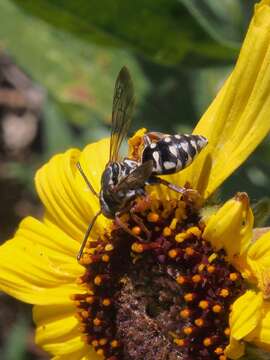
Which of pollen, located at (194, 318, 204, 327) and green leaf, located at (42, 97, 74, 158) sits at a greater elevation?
pollen, located at (194, 318, 204, 327)

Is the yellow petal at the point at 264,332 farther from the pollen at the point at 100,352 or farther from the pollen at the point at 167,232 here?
the pollen at the point at 100,352

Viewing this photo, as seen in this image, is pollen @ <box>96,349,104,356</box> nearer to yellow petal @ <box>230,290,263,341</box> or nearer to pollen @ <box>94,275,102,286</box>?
pollen @ <box>94,275,102,286</box>

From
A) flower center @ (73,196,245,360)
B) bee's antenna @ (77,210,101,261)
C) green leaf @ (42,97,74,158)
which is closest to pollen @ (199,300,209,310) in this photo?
flower center @ (73,196,245,360)

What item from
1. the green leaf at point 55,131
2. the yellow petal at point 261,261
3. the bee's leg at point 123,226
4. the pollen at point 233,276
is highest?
the yellow petal at point 261,261

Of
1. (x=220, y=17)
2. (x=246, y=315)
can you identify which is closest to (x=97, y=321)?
(x=246, y=315)

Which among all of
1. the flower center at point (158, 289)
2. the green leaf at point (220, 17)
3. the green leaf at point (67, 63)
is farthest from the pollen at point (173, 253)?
the green leaf at point (67, 63)

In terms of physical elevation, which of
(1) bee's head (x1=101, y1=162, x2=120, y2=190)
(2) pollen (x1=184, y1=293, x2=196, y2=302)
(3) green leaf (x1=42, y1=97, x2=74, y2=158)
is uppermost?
(1) bee's head (x1=101, y1=162, x2=120, y2=190)

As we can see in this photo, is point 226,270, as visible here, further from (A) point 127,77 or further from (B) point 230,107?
(A) point 127,77

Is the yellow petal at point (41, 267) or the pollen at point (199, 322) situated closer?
the pollen at point (199, 322)
